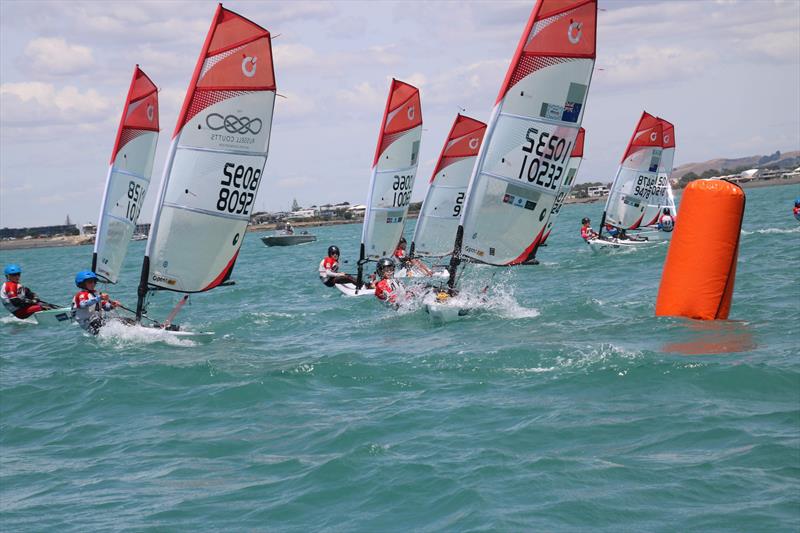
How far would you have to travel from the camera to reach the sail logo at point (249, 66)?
16453mm

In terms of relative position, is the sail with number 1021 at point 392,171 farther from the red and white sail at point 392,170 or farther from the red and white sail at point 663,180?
the red and white sail at point 663,180

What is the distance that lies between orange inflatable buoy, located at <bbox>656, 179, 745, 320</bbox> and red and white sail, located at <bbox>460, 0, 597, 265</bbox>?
11.6ft

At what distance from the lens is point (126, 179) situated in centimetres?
2109

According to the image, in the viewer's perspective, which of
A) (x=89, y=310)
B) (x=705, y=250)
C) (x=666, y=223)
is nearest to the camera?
(x=705, y=250)

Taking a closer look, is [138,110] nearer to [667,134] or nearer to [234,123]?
[234,123]

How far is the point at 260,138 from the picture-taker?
17016 mm

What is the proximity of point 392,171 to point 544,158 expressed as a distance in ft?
26.9

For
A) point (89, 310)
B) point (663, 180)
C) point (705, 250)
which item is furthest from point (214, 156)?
point (663, 180)

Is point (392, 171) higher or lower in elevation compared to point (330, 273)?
higher

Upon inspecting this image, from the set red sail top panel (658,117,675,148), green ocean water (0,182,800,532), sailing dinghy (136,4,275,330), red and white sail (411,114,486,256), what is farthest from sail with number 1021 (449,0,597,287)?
red sail top panel (658,117,675,148)

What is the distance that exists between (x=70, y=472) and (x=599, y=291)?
1402cm

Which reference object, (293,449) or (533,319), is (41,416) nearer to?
(293,449)

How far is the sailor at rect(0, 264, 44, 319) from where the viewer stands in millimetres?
21344

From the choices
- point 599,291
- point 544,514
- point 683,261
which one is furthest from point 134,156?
point 544,514
